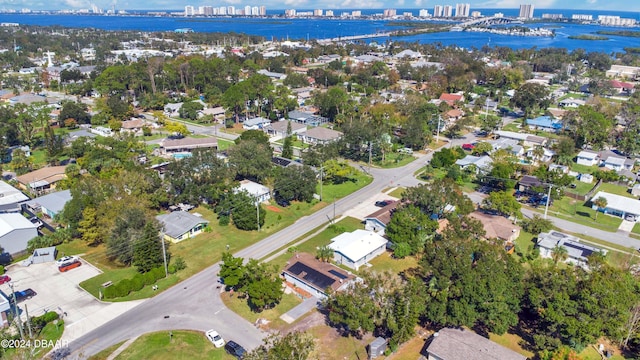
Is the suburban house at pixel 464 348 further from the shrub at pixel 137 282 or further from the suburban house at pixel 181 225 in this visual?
the suburban house at pixel 181 225

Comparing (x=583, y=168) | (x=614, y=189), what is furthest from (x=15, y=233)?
(x=583, y=168)

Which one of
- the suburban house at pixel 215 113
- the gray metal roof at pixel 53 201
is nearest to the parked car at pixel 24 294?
the gray metal roof at pixel 53 201

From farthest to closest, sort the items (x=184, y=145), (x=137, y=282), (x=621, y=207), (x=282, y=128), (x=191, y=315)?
(x=282, y=128)
(x=184, y=145)
(x=621, y=207)
(x=137, y=282)
(x=191, y=315)

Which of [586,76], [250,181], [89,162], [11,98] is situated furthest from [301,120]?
[586,76]

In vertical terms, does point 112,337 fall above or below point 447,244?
below

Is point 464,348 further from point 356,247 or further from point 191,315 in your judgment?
point 191,315

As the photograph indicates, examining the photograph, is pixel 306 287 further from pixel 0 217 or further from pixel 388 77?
pixel 388 77
